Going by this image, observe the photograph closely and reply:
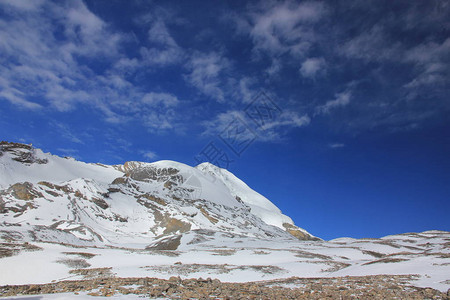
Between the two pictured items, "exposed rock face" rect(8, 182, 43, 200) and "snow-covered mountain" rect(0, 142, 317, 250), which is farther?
"exposed rock face" rect(8, 182, 43, 200)

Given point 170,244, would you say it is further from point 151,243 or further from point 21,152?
point 21,152

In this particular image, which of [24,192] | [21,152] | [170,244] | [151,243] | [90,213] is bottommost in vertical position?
[170,244]

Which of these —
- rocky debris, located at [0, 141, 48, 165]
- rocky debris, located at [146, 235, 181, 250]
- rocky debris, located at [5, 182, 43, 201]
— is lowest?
rocky debris, located at [146, 235, 181, 250]

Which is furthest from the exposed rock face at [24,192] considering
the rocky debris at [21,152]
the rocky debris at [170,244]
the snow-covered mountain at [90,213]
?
the rocky debris at [170,244]

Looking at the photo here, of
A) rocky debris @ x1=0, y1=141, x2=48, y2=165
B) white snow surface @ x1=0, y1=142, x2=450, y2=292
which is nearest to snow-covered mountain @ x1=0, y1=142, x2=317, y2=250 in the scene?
rocky debris @ x1=0, y1=141, x2=48, y2=165

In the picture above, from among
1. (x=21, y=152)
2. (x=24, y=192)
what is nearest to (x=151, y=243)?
(x=24, y=192)

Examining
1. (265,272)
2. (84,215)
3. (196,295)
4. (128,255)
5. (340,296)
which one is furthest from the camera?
(84,215)

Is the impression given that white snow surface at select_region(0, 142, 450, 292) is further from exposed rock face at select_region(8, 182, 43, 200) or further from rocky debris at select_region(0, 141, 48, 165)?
rocky debris at select_region(0, 141, 48, 165)

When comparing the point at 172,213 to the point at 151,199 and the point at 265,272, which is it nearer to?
the point at 151,199

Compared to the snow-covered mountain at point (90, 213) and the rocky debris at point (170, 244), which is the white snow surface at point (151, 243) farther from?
the rocky debris at point (170, 244)

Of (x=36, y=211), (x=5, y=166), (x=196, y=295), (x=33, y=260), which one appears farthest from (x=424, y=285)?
(x=5, y=166)

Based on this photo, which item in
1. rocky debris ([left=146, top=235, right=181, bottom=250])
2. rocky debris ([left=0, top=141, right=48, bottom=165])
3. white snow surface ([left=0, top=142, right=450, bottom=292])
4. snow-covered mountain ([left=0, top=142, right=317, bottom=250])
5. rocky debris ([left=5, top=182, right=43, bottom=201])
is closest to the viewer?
white snow surface ([left=0, top=142, right=450, bottom=292])

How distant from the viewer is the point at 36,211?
10412 centimetres

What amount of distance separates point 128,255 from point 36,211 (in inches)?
3690
